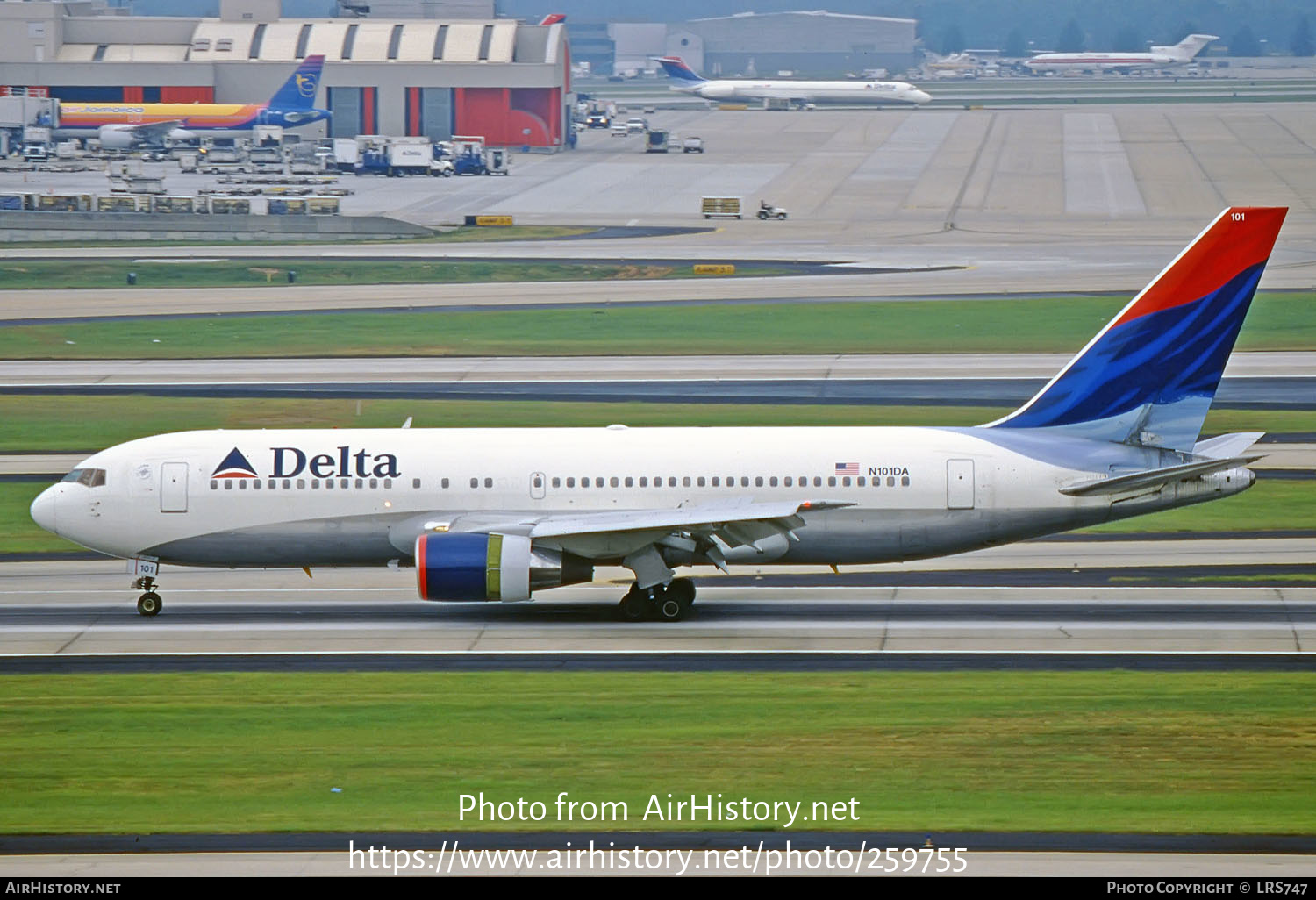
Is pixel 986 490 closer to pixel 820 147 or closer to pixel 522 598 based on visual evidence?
pixel 522 598

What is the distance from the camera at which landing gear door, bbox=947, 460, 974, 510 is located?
3853 centimetres

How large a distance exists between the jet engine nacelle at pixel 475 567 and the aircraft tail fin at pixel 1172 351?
1318 centimetres

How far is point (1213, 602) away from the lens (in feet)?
128

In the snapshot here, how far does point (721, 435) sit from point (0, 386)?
40171mm

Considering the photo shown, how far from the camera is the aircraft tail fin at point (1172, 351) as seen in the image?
3869 cm

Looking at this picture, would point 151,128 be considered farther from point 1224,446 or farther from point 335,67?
point 1224,446

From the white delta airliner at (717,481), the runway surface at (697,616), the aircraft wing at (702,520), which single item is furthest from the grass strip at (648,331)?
the aircraft wing at (702,520)

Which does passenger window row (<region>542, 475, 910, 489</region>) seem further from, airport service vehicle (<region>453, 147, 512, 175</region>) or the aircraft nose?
airport service vehicle (<region>453, 147, 512, 175</region>)

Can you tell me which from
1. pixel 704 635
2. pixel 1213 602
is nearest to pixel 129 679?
pixel 704 635

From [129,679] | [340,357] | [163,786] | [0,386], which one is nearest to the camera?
[163,786]

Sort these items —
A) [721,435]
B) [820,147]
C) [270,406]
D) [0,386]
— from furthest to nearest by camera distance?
[820,147], [0,386], [270,406], [721,435]

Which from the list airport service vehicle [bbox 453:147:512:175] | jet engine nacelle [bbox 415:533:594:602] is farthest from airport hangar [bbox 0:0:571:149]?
jet engine nacelle [bbox 415:533:594:602]

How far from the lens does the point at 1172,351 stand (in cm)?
3934

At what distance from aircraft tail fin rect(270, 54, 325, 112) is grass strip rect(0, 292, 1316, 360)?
89.1 meters
